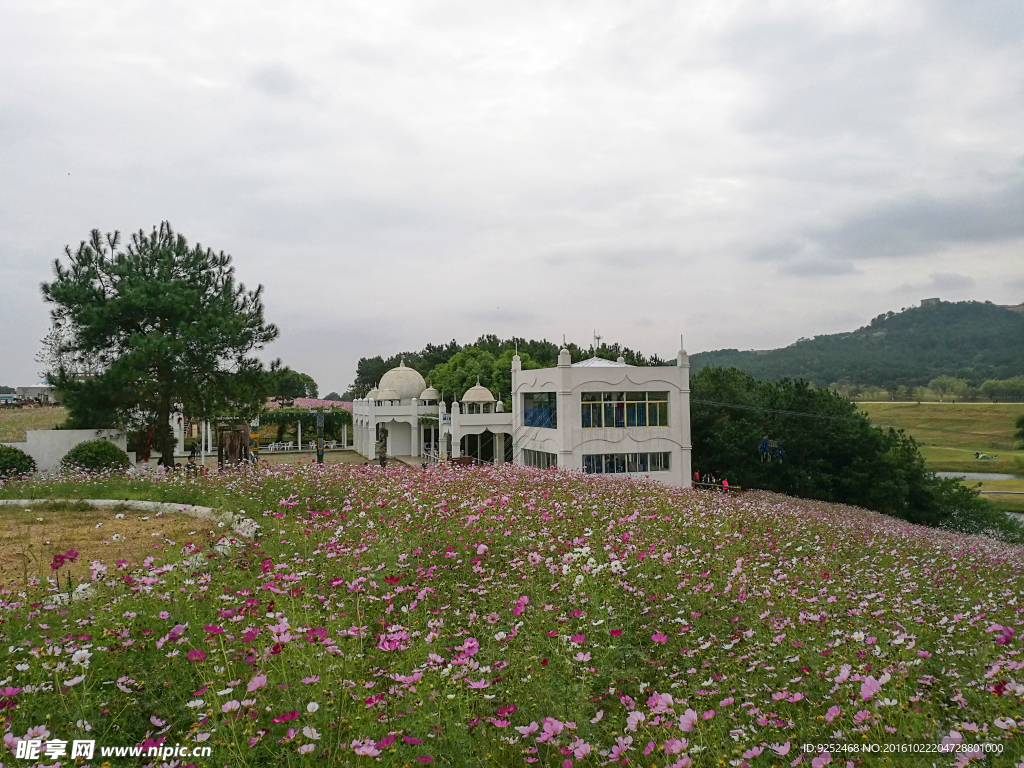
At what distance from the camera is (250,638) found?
14.0 ft

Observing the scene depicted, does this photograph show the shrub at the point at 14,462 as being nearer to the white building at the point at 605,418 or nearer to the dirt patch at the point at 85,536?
the dirt patch at the point at 85,536

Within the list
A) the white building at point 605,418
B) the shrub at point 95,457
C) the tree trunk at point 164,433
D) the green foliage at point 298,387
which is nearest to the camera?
the shrub at point 95,457

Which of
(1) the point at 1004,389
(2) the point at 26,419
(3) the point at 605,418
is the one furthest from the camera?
(1) the point at 1004,389

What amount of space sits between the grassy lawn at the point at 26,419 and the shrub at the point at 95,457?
7.41 metres

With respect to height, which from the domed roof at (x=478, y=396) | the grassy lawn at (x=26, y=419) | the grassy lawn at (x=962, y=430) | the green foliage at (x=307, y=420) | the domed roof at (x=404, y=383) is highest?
the domed roof at (x=404, y=383)

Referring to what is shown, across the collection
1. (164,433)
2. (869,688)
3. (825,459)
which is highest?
(164,433)

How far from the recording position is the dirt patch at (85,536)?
7250mm

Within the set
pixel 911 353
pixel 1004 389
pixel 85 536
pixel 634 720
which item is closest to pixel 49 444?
pixel 85 536

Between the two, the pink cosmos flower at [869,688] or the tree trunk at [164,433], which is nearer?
the pink cosmos flower at [869,688]

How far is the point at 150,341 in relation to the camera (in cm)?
1977

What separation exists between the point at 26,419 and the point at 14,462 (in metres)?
15.8

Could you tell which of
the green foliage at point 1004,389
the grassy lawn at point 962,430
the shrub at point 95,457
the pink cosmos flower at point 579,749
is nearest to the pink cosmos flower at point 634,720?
the pink cosmos flower at point 579,749

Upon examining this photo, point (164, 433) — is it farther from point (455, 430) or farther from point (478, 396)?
point (478, 396)

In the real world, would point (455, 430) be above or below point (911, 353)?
below
